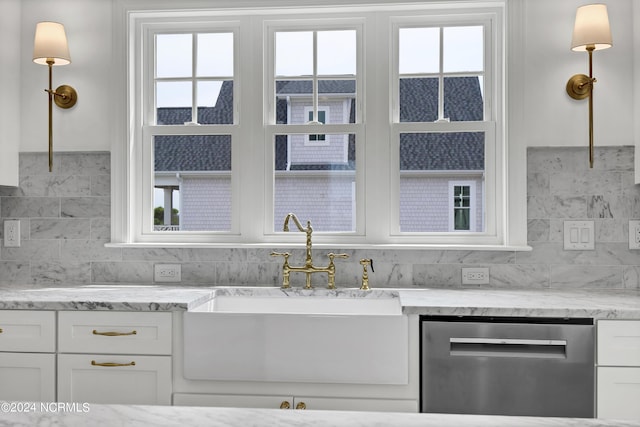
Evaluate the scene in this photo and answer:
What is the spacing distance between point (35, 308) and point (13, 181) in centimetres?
97

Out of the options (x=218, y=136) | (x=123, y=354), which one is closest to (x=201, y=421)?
(x=123, y=354)

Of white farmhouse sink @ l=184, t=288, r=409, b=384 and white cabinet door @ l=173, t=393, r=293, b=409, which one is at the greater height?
white farmhouse sink @ l=184, t=288, r=409, b=384

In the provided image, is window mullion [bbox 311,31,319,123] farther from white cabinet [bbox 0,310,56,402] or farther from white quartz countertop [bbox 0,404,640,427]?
white quartz countertop [bbox 0,404,640,427]

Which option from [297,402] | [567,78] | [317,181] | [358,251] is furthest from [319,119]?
[297,402]

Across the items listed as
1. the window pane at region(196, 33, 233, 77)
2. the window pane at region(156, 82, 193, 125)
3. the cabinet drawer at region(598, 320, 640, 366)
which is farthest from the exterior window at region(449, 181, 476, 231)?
the window pane at region(156, 82, 193, 125)

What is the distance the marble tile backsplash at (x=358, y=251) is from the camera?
272cm

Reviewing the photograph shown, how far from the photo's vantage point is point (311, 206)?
2969 millimetres

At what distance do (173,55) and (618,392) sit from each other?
8.58 feet

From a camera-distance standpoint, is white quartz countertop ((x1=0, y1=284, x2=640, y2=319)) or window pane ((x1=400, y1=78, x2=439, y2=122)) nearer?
white quartz countertop ((x1=0, y1=284, x2=640, y2=319))

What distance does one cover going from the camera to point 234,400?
223cm

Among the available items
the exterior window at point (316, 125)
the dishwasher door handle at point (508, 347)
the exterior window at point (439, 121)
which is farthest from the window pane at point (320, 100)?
the dishwasher door handle at point (508, 347)

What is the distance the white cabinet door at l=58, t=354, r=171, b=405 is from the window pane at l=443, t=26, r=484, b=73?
6.52 feet

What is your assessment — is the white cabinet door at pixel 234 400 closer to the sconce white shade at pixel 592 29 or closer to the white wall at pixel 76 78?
the white wall at pixel 76 78

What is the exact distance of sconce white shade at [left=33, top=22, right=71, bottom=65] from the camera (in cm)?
278
